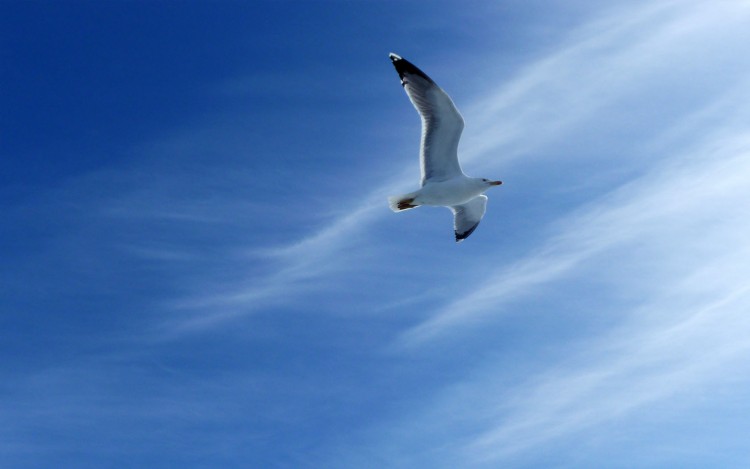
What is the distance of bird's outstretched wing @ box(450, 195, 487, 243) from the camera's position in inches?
1463

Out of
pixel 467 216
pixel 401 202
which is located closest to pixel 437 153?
pixel 401 202

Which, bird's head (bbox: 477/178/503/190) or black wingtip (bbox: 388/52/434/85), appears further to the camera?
bird's head (bbox: 477/178/503/190)

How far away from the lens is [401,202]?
112ft

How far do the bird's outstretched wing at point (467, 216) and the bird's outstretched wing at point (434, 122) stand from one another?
314 cm

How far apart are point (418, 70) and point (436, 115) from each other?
1806mm

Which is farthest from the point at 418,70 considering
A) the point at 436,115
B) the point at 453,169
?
the point at 453,169

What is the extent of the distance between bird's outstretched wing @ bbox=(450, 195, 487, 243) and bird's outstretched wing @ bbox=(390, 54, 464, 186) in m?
3.14

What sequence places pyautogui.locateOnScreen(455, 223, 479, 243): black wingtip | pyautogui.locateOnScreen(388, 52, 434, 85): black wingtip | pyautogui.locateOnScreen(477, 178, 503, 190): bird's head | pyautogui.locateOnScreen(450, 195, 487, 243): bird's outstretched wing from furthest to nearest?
pyautogui.locateOnScreen(455, 223, 479, 243): black wingtip
pyautogui.locateOnScreen(450, 195, 487, 243): bird's outstretched wing
pyautogui.locateOnScreen(477, 178, 503, 190): bird's head
pyautogui.locateOnScreen(388, 52, 434, 85): black wingtip

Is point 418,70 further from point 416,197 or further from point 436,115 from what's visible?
point 416,197

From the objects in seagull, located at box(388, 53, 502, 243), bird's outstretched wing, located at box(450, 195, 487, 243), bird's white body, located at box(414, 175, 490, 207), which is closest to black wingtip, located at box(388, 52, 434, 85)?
seagull, located at box(388, 53, 502, 243)

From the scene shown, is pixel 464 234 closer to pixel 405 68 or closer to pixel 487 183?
pixel 487 183

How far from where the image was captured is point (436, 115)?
106 feet

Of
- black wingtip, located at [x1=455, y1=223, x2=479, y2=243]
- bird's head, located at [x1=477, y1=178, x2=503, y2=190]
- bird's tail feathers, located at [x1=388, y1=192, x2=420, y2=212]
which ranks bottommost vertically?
bird's tail feathers, located at [x1=388, y1=192, x2=420, y2=212]

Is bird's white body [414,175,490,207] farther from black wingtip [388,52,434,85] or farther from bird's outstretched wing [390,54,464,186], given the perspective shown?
black wingtip [388,52,434,85]
